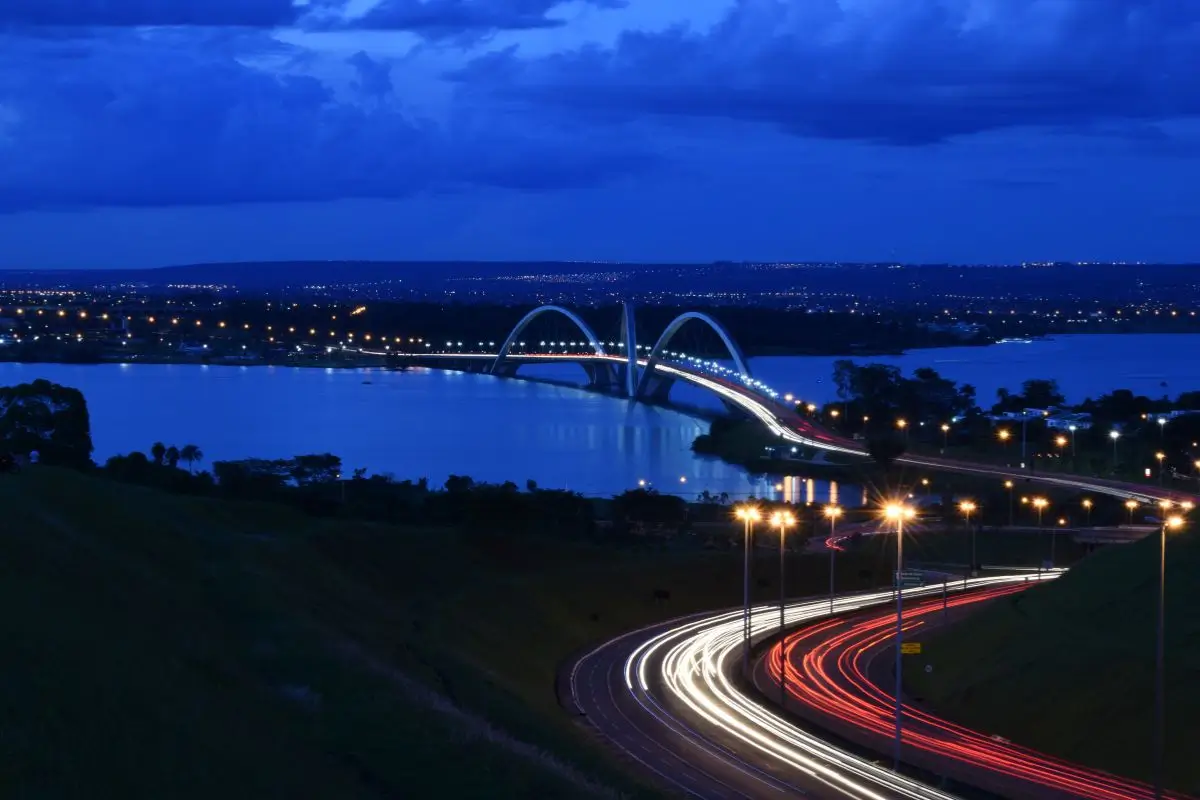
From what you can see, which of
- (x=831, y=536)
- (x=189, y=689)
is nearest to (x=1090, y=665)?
(x=189, y=689)

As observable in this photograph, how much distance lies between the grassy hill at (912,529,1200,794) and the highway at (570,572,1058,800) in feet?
4.42

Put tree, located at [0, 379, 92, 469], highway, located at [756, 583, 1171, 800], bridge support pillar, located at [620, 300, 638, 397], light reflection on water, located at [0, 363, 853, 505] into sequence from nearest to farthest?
highway, located at [756, 583, 1171, 800] → tree, located at [0, 379, 92, 469] → light reflection on water, located at [0, 363, 853, 505] → bridge support pillar, located at [620, 300, 638, 397]

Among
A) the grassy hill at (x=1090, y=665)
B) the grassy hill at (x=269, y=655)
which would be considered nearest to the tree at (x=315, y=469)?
the grassy hill at (x=269, y=655)

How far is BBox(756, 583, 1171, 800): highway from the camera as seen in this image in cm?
719

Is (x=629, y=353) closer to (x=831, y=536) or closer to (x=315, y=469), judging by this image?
(x=315, y=469)

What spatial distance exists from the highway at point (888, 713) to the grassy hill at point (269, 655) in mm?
1763

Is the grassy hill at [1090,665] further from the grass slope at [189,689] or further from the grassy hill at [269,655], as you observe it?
the grass slope at [189,689]

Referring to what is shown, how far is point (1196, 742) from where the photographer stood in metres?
7.36

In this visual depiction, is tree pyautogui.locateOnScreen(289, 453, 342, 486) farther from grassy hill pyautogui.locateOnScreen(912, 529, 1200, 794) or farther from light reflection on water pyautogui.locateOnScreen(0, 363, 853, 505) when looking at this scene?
grassy hill pyautogui.locateOnScreen(912, 529, 1200, 794)

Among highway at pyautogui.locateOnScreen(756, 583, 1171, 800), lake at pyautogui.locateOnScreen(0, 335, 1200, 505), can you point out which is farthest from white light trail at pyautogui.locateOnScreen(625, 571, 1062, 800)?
lake at pyautogui.locateOnScreen(0, 335, 1200, 505)

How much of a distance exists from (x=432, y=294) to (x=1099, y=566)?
112672mm

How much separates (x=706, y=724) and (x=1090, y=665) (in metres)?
2.43

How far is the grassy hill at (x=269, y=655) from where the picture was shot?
4.77 m

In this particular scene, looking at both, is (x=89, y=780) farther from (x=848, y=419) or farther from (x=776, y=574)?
(x=848, y=419)
